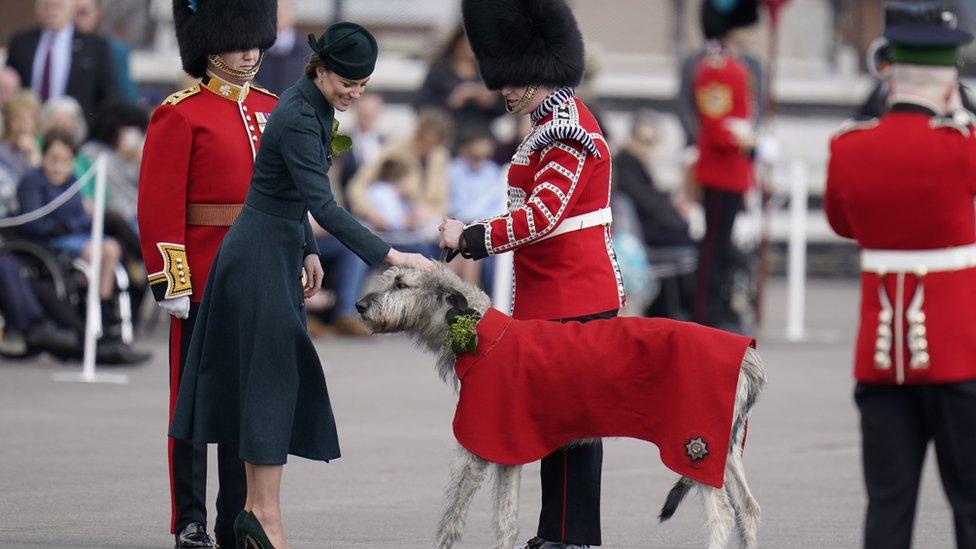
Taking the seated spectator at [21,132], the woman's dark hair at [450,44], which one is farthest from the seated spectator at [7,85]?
the woman's dark hair at [450,44]

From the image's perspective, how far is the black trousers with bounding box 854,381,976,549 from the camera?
6.04 meters

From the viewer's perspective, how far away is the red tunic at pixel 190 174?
7500 mm

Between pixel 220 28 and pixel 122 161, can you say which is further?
pixel 122 161

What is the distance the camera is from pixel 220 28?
25.1ft

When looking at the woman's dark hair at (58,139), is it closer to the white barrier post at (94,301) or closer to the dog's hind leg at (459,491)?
the white barrier post at (94,301)

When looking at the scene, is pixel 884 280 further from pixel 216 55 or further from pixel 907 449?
pixel 216 55

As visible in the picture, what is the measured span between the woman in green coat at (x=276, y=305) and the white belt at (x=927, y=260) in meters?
1.78

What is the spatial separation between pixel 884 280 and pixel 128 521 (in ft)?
11.7

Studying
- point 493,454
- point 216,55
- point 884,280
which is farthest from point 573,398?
point 216,55

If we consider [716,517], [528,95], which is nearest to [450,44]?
[528,95]

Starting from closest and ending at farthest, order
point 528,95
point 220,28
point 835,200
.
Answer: point 835,200, point 528,95, point 220,28

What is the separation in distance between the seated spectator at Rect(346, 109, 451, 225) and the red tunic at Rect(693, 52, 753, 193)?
238 cm

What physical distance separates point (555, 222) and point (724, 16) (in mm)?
10262

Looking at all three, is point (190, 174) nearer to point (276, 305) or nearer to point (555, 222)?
point (276, 305)
